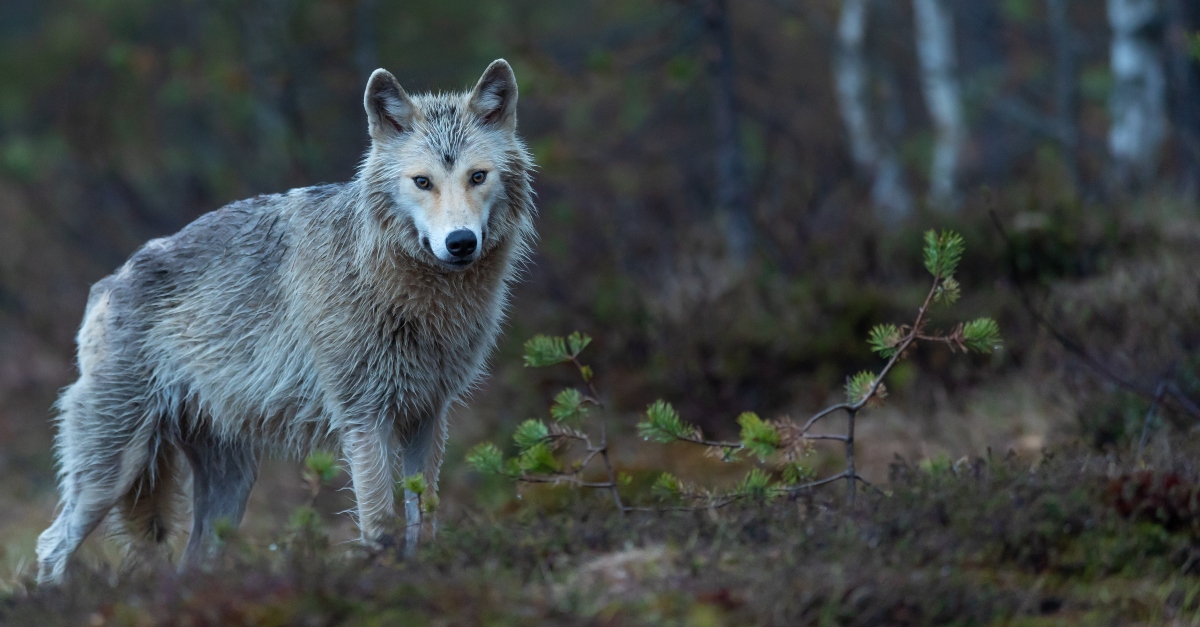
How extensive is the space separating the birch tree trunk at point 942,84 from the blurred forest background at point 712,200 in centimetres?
4

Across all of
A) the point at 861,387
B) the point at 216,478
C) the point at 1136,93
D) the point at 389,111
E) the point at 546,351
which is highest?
the point at 1136,93

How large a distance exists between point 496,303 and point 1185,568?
3145 millimetres

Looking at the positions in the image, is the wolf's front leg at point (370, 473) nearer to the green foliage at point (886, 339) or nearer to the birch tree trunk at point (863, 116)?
the green foliage at point (886, 339)

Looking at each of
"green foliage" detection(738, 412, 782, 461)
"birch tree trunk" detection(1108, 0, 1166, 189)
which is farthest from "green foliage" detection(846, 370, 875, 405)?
"birch tree trunk" detection(1108, 0, 1166, 189)

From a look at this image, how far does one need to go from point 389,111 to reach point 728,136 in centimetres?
573

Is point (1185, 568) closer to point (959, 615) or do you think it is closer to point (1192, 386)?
point (959, 615)

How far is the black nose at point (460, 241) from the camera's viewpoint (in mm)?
4734

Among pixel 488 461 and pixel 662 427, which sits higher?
pixel 662 427

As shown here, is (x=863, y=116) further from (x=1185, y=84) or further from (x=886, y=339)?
(x=886, y=339)

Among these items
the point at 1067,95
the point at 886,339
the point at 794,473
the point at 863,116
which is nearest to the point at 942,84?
the point at 863,116

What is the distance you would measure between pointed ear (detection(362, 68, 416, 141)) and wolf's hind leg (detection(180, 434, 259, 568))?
1.93m

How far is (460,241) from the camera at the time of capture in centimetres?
473

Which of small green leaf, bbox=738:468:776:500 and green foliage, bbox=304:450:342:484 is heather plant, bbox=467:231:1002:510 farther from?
green foliage, bbox=304:450:342:484

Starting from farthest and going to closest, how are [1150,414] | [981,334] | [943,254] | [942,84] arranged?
[942,84] → [1150,414] → [943,254] → [981,334]
